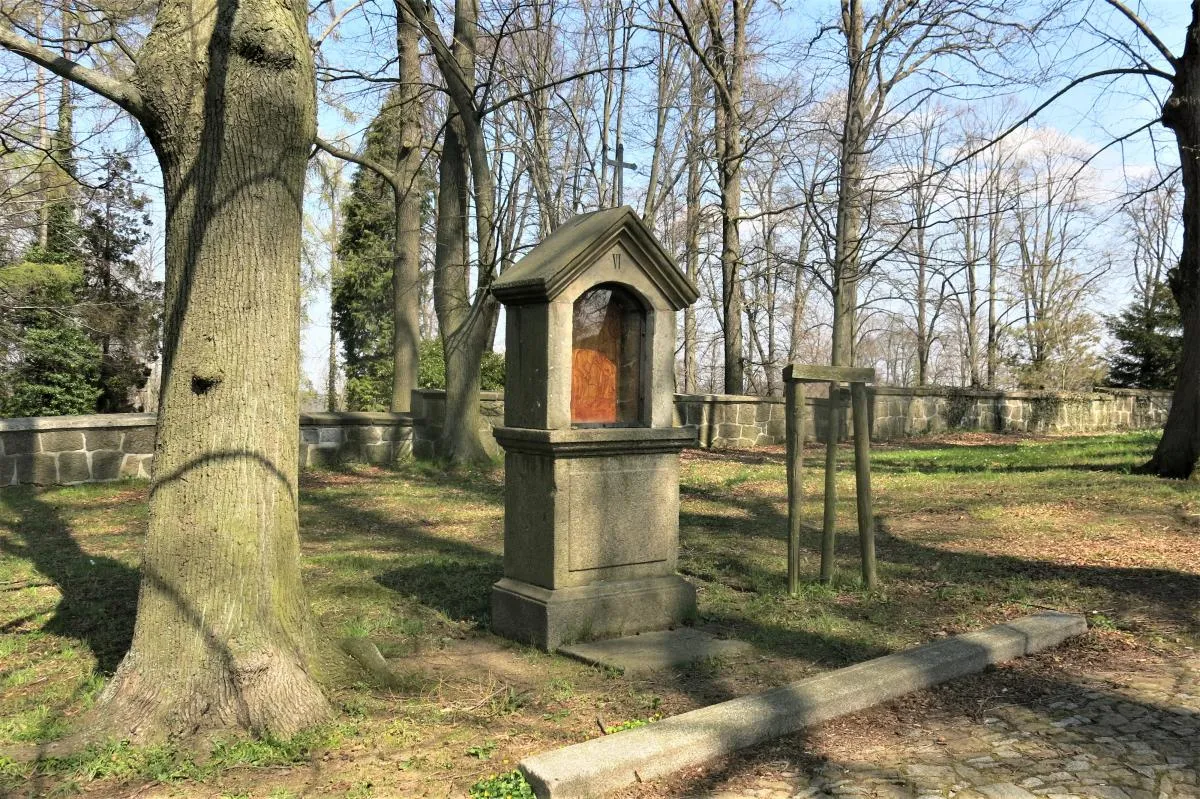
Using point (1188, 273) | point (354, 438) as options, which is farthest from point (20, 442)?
point (1188, 273)

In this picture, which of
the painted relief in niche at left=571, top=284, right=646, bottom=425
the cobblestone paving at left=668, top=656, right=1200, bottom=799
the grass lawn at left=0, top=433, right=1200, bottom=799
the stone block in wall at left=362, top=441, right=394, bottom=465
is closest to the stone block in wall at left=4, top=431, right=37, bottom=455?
the grass lawn at left=0, top=433, right=1200, bottom=799

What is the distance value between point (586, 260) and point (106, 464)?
9.02 meters

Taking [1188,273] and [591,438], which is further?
[1188,273]

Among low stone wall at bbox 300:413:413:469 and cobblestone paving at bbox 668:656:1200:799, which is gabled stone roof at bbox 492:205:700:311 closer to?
cobblestone paving at bbox 668:656:1200:799

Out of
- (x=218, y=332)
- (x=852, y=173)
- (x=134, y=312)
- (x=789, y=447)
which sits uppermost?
(x=852, y=173)

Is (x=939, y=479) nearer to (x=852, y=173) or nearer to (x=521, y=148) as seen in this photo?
(x=852, y=173)

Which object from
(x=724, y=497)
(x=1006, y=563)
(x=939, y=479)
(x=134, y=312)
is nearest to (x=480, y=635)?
(x=1006, y=563)

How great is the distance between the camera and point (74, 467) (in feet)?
36.9

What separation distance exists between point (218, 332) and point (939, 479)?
10563 mm

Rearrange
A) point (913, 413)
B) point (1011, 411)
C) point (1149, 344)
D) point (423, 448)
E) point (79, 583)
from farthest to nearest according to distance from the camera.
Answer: point (1149, 344) < point (1011, 411) < point (913, 413) < point (423, 448) < point (79, 583)

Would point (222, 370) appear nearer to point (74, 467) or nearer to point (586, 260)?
point (586, 260)

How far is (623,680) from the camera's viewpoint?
4.50 meters

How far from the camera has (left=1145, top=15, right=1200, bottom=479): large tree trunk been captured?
35.7 feet

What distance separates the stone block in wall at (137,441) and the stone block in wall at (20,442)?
1020mm
